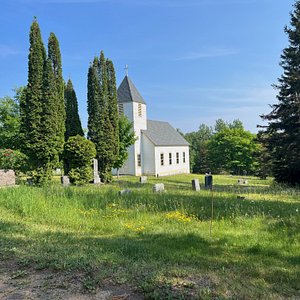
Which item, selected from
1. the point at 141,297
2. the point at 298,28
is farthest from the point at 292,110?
the point at 141,297

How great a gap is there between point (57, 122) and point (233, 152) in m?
43.3

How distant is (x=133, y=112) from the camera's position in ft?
111

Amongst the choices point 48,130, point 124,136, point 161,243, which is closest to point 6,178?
point 48,130

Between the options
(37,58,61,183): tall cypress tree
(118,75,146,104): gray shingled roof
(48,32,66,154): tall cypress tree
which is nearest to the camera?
(37,58,61,183): tall cypress tree

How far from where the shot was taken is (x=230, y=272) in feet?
12.5

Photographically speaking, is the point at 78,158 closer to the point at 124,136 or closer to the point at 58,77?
the point at 58,77

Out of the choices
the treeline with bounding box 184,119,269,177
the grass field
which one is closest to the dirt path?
the grass field

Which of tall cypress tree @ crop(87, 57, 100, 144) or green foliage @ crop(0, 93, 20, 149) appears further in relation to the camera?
green foliage @ crop(0, 93, 20, 149)

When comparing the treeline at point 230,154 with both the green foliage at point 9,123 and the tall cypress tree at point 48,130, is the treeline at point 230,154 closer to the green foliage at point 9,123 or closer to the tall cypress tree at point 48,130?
the green foliage at point 9,123

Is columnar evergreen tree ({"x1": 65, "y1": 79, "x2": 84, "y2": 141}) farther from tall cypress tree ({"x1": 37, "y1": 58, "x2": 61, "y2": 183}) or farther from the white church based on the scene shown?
the white church

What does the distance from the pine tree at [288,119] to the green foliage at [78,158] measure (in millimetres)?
11968

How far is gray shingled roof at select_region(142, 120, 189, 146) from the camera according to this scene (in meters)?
36.3

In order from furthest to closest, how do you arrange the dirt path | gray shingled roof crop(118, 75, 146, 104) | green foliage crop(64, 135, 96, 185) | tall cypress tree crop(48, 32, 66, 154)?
1. gray shingled roof crop(118, 75, 146, 104)
2. green foliage crop(64, 135, 96, 185)
3. tall cypress tree crop(48, 32, 66, 154)
4. the dirt path

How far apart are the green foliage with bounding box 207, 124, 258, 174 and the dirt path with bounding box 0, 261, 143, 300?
51867 mm
